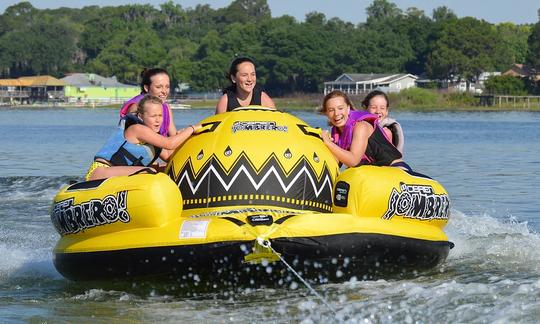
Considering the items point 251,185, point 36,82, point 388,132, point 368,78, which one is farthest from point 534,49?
point 251,185

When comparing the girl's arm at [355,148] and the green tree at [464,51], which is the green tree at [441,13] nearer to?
the green tree at [464,51]

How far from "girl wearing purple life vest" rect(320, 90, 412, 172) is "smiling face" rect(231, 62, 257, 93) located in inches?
25.8

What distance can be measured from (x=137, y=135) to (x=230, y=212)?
101 cm

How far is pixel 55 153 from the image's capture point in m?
23.5

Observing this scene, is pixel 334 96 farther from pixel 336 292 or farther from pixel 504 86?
pixel 504 86

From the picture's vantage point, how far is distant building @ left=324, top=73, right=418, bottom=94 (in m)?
86.6

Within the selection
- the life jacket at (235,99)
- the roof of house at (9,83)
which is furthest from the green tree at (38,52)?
the life jacket at (235,99)

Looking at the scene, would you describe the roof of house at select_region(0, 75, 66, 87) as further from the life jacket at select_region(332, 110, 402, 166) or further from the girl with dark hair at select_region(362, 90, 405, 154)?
the life jacket at select_region(332, 110, 402, 166)

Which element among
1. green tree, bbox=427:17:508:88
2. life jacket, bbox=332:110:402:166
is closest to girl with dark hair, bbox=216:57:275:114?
life jacket, bbox=332:110:402:166

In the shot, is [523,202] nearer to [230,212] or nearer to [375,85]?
[230,212]

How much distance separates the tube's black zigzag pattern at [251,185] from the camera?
6.95m

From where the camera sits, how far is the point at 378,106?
8.70 meters

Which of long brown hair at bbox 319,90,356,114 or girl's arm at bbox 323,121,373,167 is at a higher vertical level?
long brown hair at bbox 319,90,356,114

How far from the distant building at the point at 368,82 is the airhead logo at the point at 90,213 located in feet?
256
